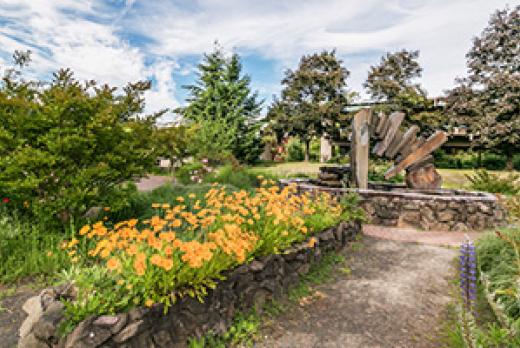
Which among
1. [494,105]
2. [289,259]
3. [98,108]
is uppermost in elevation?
[494,105]

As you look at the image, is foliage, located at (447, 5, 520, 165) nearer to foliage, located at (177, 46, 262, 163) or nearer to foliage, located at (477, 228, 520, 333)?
foliage, located at (177, 46, 262, 163)

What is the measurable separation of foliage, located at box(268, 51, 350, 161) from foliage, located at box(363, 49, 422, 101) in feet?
7.51

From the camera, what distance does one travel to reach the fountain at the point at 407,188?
24.3ft

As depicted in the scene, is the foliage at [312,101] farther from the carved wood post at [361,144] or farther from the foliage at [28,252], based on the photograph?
the foliage at [28,252]

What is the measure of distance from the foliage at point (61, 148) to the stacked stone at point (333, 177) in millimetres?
5658

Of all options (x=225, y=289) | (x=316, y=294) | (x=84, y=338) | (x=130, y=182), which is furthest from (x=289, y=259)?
(x=130, y=182)

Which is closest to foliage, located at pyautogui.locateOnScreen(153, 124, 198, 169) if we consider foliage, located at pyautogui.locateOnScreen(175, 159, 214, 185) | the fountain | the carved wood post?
foliage, located at pyautogui.locateOnScreen(175, 159, 214, 185)

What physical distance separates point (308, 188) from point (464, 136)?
19187mm

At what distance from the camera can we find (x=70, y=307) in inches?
84.1

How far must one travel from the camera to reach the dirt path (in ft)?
10.0

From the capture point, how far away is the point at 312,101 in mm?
25703

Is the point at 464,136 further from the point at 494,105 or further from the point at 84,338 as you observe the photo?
the point at 84,338

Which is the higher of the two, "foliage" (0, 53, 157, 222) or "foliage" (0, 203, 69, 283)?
"foliage" (0, 53, 157, 222)

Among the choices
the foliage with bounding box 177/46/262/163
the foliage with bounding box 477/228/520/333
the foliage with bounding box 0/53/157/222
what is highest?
the foliage with bounding box 177/46/262/163
